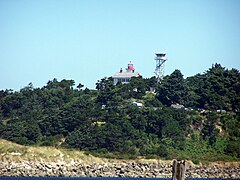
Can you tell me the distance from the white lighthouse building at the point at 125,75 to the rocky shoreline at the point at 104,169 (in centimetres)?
4468

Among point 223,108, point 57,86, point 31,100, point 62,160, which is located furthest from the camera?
point 57,86

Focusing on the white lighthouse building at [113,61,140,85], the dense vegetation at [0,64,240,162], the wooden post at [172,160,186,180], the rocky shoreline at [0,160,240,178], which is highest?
the white lighthouse building at [113,61,140,85]

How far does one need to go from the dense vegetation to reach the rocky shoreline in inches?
89.4

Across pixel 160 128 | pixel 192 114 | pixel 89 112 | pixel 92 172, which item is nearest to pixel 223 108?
pixel 192 114

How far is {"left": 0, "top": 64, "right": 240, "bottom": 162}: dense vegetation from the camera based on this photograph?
104500 mm

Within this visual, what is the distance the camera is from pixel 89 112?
11319 centimetres

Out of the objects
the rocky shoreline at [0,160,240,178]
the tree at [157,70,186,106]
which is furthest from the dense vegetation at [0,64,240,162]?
the rocky shoreline at [0,160,240,178]

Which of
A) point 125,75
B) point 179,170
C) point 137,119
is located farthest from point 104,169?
point 179,170

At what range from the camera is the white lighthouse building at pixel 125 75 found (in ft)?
477

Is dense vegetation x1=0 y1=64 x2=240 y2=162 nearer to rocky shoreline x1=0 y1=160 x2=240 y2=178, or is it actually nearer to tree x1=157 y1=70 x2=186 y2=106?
tree x1=157 y1=70 x2=186 y2=106

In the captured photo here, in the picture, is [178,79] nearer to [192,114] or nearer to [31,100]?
[192,114]

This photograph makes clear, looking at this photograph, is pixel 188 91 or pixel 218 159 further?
pixel 188 91

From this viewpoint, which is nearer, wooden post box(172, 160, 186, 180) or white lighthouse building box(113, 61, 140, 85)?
wooden post box(172, 160, 186, 180)

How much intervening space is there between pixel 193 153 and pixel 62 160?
68.9 ft
